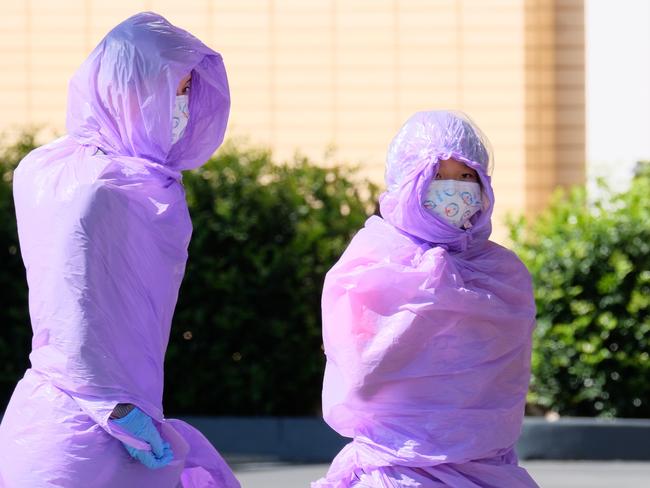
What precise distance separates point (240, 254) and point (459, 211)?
492cm

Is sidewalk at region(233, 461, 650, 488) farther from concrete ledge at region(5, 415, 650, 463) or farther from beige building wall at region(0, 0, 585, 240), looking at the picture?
beige building wall at region(0, 0, 585, 240)

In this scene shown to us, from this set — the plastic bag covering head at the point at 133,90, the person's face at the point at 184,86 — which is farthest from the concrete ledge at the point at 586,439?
the plastic bag covering head at the point at 133,90

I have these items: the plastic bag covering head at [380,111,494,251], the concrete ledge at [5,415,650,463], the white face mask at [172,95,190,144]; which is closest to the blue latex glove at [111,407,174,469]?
the white face mask at [172,95,190,144]

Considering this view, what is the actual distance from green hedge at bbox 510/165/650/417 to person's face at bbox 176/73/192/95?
17.4 ft

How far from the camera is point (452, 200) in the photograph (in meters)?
4.72

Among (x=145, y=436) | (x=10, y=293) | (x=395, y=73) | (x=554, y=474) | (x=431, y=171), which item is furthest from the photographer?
(x=395, y=73)

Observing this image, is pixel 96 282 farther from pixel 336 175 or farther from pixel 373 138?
pixel 373 138

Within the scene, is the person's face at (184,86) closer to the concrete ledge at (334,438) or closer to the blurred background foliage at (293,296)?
the blurred background foliage at (293,296)

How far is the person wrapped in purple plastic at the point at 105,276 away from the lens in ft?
13.1

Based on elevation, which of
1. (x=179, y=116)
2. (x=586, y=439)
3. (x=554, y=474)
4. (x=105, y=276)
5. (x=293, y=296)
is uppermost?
(x=179, y=116)

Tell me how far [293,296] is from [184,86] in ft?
16.7

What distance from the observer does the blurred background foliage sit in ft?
30.7

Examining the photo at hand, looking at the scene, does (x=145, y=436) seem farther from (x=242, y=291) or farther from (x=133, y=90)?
(x=242, y=291)

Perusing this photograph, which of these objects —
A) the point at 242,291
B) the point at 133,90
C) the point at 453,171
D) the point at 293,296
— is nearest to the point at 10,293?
the point at 242,291
